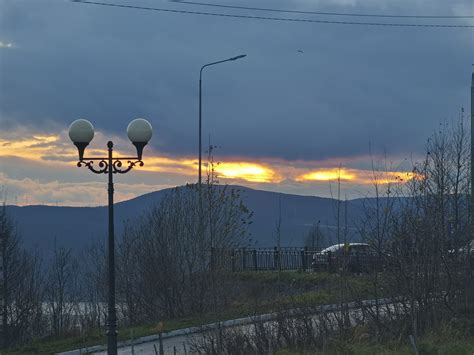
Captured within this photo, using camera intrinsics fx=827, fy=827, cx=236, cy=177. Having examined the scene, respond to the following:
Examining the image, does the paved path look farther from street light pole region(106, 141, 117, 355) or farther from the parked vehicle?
the parked vehicle

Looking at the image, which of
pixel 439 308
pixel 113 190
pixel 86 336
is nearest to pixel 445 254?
pixel 439 308

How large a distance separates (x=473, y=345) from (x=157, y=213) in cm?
1685

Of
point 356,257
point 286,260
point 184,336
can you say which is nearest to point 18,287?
point 286,260

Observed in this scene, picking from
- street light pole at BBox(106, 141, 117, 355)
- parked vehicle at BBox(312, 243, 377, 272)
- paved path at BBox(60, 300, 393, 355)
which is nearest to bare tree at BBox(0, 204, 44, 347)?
paved path at BBox(60, 300, 393, 355)

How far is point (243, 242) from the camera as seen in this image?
25.5 metres

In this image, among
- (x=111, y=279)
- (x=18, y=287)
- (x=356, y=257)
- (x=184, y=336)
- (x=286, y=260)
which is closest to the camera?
(x=111, y=279)

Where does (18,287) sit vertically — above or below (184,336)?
above

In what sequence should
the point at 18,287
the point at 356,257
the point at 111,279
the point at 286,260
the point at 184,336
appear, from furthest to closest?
the point at 18,287
the point at 286,260
the point at 184,336
the point at 356,257
the point at 111,279

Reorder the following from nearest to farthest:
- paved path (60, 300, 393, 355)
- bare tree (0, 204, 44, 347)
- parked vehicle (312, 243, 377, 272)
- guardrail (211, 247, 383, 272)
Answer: paved path (60, 300, 393, 355) → parked vehicle (312, 243, 377, 272) → guardrail (211, 247, 383, 272) → bare tree (0, 204, 44, 347)

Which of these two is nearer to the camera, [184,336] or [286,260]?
[184,336]

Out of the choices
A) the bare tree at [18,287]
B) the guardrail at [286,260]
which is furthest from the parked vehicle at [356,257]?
the bare tree at [18,287]

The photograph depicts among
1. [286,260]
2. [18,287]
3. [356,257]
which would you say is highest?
[356,257]

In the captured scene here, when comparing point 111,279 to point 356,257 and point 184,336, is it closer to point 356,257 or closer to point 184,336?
point 184,336

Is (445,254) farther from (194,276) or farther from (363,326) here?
(194,276)
